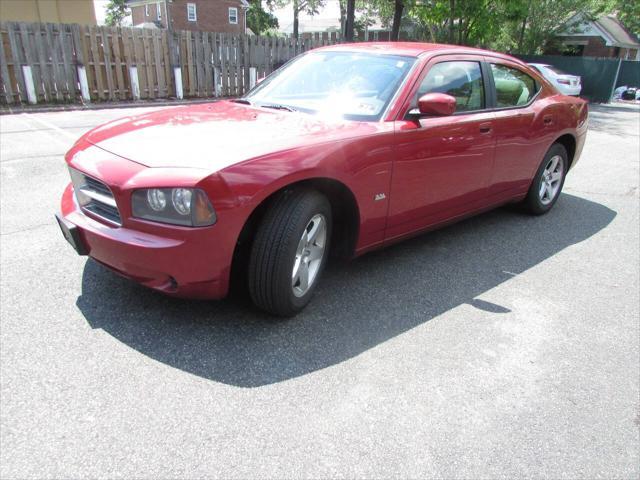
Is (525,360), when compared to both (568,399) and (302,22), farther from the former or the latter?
(302,22)

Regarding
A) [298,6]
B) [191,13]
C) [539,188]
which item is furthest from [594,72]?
[298,6]

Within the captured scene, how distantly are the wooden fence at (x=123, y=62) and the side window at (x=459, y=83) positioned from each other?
10933 mm

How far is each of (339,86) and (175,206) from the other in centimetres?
174

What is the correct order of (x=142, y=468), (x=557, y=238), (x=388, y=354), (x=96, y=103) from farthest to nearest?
1. (x=96, y=103)
2. (x=557, y=238)
3. (x=388, y=354)
4. (x=142, y=468)

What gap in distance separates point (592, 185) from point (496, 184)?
328 centimetres

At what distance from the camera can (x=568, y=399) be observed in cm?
258

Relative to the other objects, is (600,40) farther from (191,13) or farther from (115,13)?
(115,13)

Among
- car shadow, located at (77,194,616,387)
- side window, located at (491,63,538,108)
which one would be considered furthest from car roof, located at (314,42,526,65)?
car shadow, located at (77,194,616,387)

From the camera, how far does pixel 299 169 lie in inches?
109

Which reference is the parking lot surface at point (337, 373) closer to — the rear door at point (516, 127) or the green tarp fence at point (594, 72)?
the rear door at point (516, 127)

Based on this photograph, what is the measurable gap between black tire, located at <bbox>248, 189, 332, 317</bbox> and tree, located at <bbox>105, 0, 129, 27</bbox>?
213ft

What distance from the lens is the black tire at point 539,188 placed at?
16.8ft

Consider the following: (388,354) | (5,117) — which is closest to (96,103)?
(5,117)

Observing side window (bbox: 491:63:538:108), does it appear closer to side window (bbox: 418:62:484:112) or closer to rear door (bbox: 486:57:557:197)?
rear door (bbox: 486:57:557:197)
